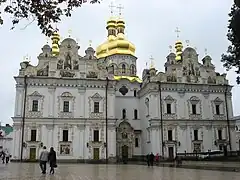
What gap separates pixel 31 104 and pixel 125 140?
49.1 ft

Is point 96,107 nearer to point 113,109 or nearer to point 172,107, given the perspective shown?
point 113,109

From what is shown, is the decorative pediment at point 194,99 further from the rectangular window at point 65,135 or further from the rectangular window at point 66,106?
the rectangular window at point 65,135

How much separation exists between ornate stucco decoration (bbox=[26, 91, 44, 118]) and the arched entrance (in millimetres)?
12192

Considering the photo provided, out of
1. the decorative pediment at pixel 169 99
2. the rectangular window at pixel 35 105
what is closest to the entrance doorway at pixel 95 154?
the rectangular window at pixel 35 105

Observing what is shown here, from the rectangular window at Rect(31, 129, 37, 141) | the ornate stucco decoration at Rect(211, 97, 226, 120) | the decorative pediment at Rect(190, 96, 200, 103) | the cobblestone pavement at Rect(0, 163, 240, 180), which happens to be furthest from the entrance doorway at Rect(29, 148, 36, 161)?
the ornate stucco decoration at Rect(211, 97, 226, 120)

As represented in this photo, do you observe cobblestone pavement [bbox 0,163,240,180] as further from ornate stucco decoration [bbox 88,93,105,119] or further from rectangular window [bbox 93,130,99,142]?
ornate stucco decoration [bbox 88,93,105,119]

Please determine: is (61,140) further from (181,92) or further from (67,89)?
(181,92)

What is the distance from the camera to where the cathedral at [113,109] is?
43.9m

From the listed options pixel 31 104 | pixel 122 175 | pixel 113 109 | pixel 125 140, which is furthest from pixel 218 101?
pixel 122 175

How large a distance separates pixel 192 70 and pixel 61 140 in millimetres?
22661

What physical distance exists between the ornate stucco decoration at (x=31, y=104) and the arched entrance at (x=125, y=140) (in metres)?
12.2

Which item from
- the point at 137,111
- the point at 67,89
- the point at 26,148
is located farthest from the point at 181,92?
the point at 26,148

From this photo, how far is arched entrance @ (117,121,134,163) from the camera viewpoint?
160 ft

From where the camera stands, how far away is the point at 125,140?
49281 millimetres
